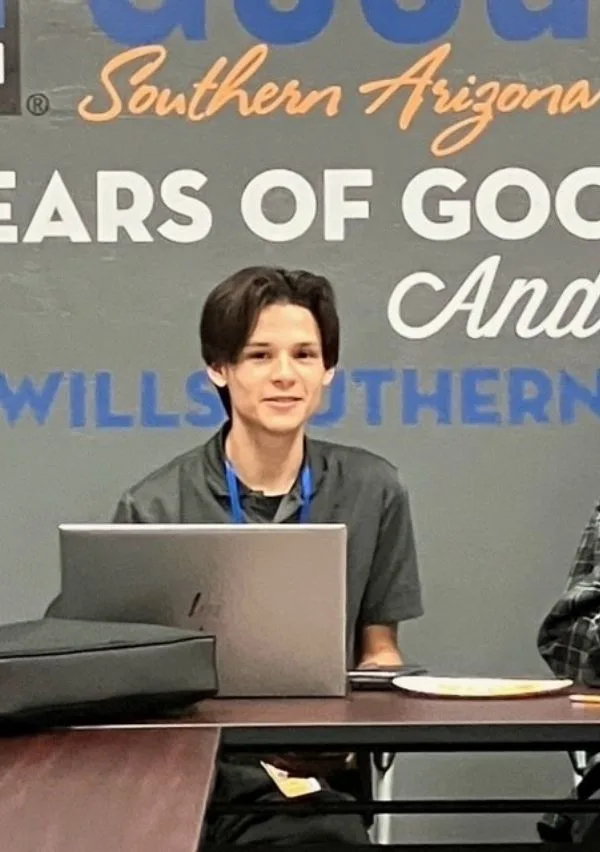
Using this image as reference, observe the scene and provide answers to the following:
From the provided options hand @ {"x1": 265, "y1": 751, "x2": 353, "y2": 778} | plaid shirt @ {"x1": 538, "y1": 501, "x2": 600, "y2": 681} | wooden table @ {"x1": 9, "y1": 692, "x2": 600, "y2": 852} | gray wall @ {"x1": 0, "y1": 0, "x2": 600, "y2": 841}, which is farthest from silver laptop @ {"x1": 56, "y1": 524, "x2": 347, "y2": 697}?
gray wall @ {"x1": 0, "y1": 0, "x2": 600, "y2": 841}

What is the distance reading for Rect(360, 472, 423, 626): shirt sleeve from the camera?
2.92 metres

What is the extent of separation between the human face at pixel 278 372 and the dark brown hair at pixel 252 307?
0.05 ft

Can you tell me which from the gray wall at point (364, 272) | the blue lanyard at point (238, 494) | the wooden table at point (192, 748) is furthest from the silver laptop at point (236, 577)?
the gray wall at point (364, 272)

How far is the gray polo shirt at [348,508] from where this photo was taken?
2840 mm

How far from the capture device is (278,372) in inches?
115

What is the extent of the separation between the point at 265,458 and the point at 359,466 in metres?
0.20

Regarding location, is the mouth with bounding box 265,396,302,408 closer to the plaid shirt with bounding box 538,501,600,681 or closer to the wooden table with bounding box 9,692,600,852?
the plaid shirt with bounding box 538,501,600,681

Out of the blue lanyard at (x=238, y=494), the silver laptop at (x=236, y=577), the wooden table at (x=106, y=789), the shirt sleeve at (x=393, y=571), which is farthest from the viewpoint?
the shirt sleeve at (x=393, y=571)

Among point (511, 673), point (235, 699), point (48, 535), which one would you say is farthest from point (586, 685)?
point (48, 535)

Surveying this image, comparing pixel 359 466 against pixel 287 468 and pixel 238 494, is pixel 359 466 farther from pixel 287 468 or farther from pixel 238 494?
pixel 238 494

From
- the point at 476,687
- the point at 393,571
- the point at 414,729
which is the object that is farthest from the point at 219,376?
the point at 414,729

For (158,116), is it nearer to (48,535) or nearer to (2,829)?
(48,535)

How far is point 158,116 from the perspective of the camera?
359 cm

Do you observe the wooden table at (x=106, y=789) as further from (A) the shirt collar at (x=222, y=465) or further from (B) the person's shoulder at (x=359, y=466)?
(B) the person's shoulder at (x=359, y=466)
